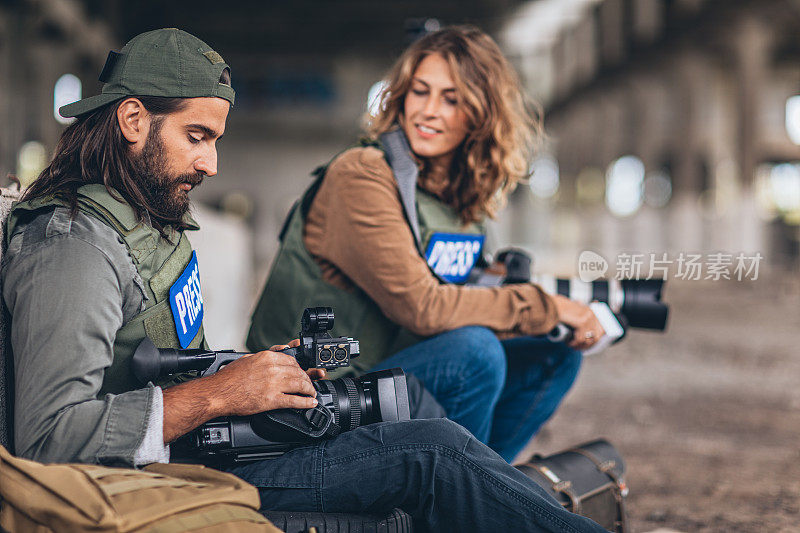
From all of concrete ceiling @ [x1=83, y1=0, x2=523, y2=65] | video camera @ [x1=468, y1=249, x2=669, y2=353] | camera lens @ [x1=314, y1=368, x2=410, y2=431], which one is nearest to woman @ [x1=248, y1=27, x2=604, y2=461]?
video camera @ [x1=468, y1=249, x2=669, y2=353]

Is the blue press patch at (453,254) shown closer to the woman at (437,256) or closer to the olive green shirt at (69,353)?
the woman at (437,256)

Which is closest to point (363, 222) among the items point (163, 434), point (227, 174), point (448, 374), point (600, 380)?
point (448, 374)

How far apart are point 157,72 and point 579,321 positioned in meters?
1.44

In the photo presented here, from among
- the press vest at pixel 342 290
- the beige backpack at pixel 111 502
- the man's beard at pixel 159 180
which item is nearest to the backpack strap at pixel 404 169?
the press vest at pixel 342 290

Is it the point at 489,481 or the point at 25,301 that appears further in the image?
the point at 489,481

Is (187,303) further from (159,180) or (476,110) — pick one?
(476,110)

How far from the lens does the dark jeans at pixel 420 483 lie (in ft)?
5.07

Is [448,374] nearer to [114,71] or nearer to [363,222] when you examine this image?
[363,222]

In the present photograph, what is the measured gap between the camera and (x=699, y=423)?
14.1ft

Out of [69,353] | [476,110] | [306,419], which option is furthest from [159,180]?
[476,110]

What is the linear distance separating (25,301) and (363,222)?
108cm

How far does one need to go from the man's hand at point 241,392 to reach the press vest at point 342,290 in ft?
2.59

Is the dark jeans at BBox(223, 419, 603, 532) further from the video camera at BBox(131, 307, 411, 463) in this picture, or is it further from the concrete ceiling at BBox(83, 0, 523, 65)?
the concrete ceiling at BBox(83, 0, 523, 65)

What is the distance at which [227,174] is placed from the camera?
2445 centimetres
